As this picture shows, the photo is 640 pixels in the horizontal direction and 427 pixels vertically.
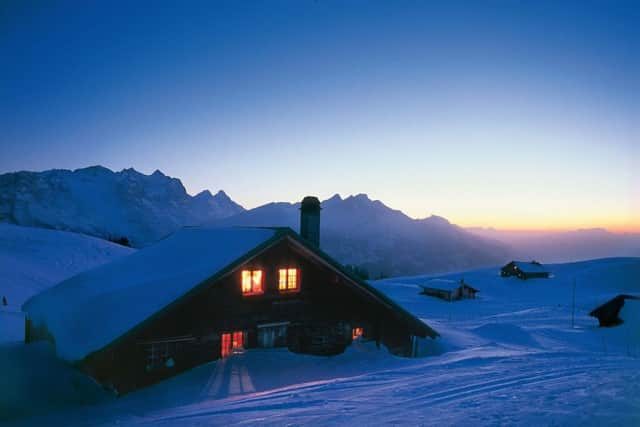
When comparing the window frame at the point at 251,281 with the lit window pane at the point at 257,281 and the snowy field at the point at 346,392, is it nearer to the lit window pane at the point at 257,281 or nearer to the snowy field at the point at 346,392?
the lit window pane at the point at 257,281

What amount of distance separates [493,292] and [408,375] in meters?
66.7

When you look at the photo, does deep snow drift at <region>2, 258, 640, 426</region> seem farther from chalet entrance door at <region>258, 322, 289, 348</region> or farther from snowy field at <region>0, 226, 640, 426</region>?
chalet entrance door at <region>258, 322, 289, 348</region>

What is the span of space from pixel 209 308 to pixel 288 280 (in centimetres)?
364

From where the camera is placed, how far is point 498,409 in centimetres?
852

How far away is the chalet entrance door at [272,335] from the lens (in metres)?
17.6

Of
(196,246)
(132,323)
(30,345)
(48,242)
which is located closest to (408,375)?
(132,323)

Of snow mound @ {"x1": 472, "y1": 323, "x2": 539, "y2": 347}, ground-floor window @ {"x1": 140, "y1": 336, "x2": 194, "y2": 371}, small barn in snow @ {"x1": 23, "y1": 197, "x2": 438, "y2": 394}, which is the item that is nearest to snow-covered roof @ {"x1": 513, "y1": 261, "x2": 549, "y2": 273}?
snow mound @ {"x1": 472, "y1": 323, "x2": 539, "y2": 347}

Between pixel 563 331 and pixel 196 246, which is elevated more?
pixel 196 246

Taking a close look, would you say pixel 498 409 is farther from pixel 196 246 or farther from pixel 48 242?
pixel 48 242

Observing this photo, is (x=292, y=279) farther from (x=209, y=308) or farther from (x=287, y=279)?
(x=209, y=308)

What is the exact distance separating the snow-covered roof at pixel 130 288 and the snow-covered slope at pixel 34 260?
21.3 ft

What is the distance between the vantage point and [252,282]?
57.3 ft

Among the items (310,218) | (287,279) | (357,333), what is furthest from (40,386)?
(310,218)

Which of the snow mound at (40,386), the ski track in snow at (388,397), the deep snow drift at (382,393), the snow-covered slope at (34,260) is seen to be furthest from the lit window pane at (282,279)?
the snow-covered slope at (34,260)
